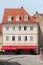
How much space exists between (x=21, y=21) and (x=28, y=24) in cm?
223

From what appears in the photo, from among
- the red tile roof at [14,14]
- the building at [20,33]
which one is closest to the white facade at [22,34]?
the building at [20,33]

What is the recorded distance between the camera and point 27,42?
265 feet

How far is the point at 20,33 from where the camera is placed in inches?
3211

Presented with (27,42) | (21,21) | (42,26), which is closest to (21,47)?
(27,42)

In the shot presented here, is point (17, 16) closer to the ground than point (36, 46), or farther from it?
farther from it

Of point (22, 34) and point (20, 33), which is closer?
point (22, 34)

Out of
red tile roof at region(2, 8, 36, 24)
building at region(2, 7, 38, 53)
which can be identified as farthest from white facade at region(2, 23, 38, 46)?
red tile roof at region(2, 8, 36, 24)

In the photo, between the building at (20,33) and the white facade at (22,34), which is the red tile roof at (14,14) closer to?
the building at (20,33)

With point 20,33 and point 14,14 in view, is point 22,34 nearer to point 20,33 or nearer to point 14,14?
point 20,33

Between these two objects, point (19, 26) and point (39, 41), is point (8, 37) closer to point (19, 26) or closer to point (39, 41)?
point (19, 26)

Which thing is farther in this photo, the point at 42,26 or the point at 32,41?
the point at 42,26

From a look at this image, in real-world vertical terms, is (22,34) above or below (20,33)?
below

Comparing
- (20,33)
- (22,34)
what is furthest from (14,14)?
(22,34)

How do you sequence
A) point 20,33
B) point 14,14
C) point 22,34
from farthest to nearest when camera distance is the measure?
point 14,14 → point 20,33 → point 22,34
